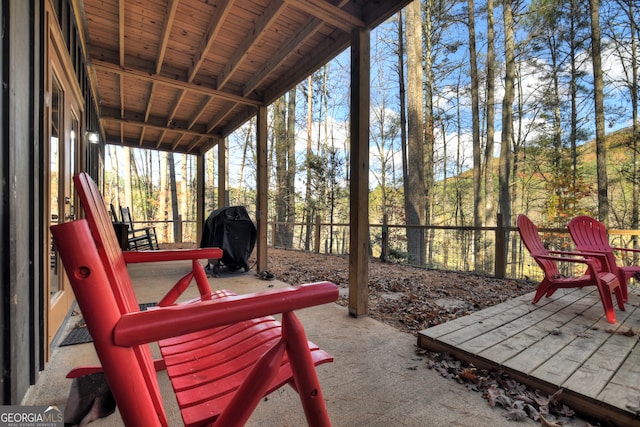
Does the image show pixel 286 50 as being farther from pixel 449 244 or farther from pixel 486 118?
pixel 486 118

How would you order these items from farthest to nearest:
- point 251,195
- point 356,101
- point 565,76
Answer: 1. point 251,195
2. point 565,76
3. point 356,101

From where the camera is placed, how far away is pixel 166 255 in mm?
1562

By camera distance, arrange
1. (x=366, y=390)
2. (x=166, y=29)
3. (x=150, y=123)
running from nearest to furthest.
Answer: (x=366, y=390) < (x=166, y=29) < (x=150, y=123)

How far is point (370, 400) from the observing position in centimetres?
160

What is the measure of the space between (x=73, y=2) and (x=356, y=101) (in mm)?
2806

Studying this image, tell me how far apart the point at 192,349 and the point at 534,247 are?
340 cm

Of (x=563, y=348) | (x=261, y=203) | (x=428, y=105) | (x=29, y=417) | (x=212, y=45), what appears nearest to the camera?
(x=29, y=417)

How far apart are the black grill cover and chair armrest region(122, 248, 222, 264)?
10.5ft

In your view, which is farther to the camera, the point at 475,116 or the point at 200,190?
the point at 475,116

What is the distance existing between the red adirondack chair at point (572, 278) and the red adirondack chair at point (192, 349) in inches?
112

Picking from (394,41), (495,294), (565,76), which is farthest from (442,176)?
(495,294)

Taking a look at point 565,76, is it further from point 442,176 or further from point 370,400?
point 370,400

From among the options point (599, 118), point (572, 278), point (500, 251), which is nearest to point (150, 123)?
point (500, 251)

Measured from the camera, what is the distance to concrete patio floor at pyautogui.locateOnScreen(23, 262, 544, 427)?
4.76ft
